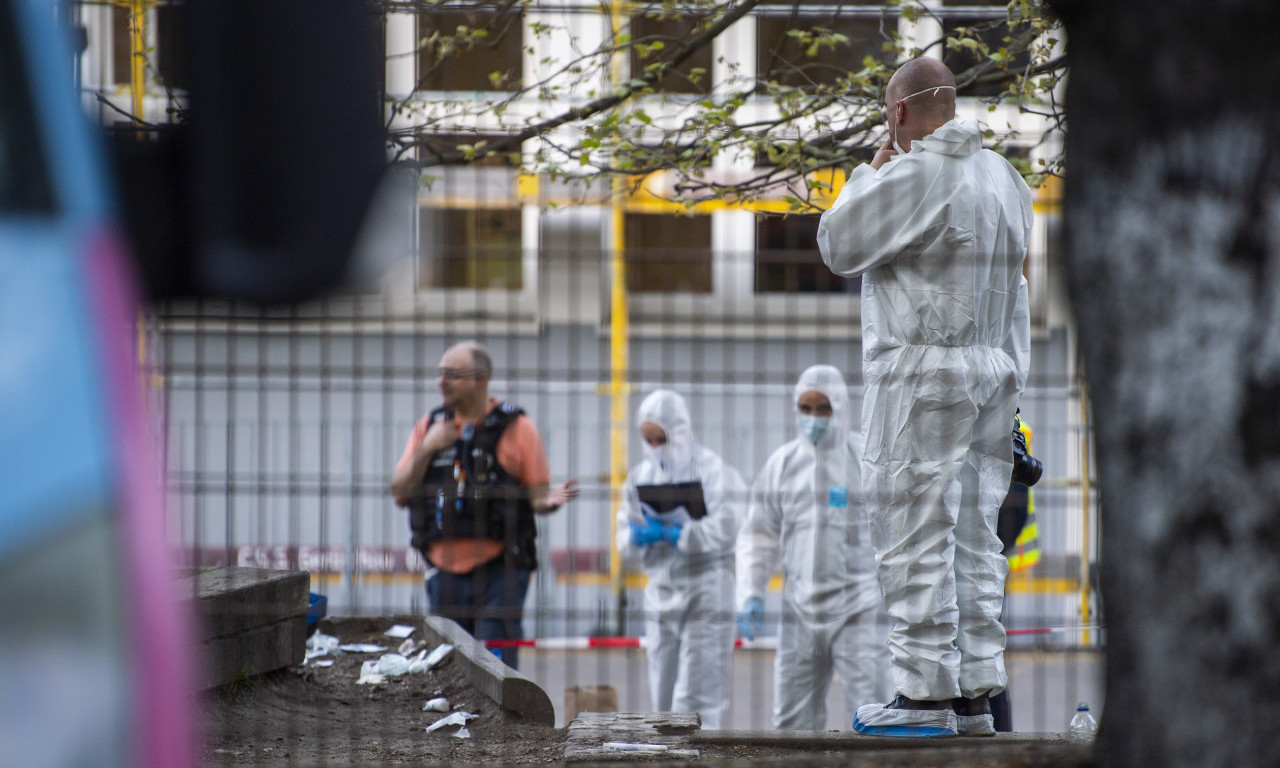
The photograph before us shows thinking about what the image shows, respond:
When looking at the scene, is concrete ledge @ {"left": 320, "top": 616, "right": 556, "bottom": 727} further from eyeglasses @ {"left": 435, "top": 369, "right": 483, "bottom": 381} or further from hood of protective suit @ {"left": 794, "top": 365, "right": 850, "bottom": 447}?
hood of protective suit @ {"left": 794, "top": 365, "right": 850, "bottom": 447}

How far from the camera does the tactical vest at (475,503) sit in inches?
245

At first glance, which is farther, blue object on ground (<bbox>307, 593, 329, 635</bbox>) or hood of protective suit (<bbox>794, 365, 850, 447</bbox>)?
hood of protective suit (<bbox>794, 365, 850, 447</bbox>)

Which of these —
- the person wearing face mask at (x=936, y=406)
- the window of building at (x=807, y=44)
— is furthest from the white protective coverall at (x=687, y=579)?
the person wearing face mask at (x=936, y=406)

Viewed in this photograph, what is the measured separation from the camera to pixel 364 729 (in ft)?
14.7

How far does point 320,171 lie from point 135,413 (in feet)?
1.09

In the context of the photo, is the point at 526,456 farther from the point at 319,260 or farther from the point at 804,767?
the point at 319,260

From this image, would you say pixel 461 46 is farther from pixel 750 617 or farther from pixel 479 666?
pixel 750 617

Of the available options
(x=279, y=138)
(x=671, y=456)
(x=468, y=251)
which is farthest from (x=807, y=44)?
(x=279, y=138)

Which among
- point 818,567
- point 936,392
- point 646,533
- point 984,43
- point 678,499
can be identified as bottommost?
point 818,567

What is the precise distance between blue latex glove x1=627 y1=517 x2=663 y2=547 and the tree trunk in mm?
5390

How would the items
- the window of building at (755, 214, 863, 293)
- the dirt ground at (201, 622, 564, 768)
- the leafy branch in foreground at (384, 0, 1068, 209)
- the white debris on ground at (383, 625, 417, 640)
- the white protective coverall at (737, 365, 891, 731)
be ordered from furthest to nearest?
the white protective coverall at (737, 365, 891, 731) → the white debris on ground at (383, 625, 417, 640) → the leafy branch in foreground at (384, 0, 1068, 209) → the window of building at (755, 214, 863, 293) → the dirt ground at (201, 622, 564, 768)

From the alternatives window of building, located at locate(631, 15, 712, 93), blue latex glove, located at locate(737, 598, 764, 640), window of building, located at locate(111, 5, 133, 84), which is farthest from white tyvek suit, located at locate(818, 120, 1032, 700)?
blue latex glove, located at locate(737, 598, 764, 640)

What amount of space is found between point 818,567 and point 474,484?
1.83m

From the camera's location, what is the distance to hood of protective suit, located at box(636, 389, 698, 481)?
24.5ft
